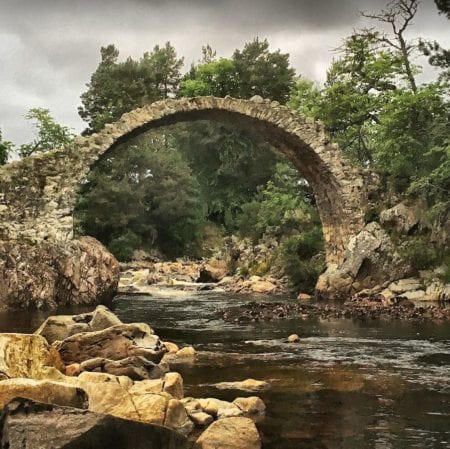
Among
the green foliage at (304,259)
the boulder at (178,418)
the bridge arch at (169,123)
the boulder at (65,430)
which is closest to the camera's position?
the boulder at (65,430)

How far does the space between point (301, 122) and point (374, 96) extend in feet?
12.9

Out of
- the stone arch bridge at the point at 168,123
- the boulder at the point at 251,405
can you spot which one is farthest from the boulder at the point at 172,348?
the stone arch bridge at the point at 168,123

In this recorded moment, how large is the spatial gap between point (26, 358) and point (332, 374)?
134 inches

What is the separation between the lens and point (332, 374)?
7.21m

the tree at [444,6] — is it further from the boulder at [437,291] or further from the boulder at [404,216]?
the boulder at [437,291]

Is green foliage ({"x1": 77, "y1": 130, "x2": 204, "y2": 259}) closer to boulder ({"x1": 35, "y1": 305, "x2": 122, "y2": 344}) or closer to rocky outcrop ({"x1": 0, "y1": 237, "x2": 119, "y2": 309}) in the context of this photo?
rocky outcrop ({"x1": 0, "y1": 237, "x2": 119, "y2": 309})

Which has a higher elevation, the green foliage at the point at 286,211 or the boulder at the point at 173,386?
the green foliage at the point at 286,211

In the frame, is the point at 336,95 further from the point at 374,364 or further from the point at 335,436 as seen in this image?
the point at 335,436

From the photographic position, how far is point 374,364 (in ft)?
25.7

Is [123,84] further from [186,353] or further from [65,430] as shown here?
[65,430]

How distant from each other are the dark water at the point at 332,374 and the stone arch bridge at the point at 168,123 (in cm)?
433

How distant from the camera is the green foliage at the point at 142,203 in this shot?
32.2m

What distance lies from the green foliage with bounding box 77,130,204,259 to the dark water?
19250 millimetres

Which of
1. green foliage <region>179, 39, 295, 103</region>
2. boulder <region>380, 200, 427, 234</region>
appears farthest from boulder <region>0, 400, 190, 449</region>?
green foliage <region>179, 39, 295, 103</region>
